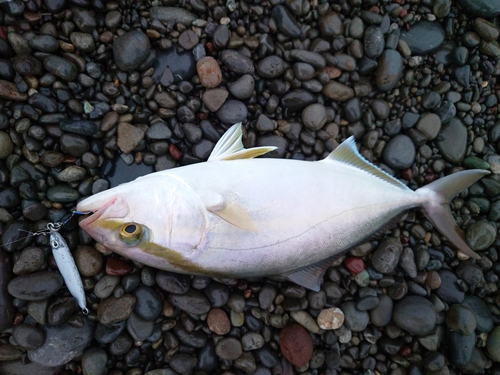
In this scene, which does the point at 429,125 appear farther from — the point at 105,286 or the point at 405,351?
the point at 105,286

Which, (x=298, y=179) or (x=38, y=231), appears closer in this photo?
(x=298, y=179)

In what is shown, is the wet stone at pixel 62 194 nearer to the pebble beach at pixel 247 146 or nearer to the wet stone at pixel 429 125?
the pebble beach at pixel 247 146

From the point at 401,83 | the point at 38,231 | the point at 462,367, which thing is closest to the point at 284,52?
the point at 401,83

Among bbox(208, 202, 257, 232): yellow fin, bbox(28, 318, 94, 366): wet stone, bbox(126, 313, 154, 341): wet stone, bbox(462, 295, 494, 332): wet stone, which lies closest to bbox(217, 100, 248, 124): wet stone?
bbox(208, 202, 257, 232): yellow fin

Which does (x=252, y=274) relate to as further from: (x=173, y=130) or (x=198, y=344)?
(x=173, y=130)

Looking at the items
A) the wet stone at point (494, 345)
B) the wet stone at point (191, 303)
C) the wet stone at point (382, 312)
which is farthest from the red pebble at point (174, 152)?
the wet stone at point (494, 345)

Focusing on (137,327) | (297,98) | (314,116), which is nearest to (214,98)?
(297,98)
